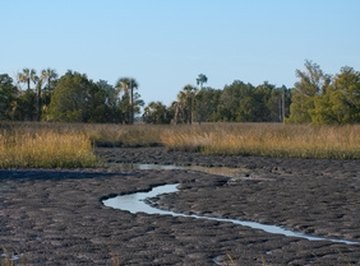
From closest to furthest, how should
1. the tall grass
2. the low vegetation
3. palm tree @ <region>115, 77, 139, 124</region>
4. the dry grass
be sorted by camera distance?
1. the tall grass
2. the low vegetation
3. the dry grass
4. palm tree @ <region>115, 77, 139, 124</region>

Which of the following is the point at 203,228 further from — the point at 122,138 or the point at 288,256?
the point at 122,138

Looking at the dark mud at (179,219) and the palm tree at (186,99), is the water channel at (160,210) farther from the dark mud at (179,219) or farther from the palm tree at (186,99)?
the palm tree at (186,99)

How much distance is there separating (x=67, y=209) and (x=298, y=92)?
4778 cm

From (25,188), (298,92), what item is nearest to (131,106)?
(298,92)

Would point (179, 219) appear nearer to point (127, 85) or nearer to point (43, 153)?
point (43, 153)

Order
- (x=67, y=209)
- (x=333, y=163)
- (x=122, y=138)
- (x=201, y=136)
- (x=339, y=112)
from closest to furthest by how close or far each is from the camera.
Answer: (x=67, y=209) → (x=333, y=163) → (x=201, y=136) → (x=122, y=138) → (x=339, y=112)

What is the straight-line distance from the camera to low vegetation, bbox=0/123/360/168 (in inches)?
945

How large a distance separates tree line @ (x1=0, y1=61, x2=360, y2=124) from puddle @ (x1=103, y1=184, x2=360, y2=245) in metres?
32.9

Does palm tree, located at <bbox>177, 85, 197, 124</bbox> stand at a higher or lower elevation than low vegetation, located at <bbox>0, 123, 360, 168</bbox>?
higher

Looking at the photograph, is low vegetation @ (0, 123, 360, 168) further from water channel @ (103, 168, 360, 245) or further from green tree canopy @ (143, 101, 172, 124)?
green tree canopy @ (143, 101, 172, 124)

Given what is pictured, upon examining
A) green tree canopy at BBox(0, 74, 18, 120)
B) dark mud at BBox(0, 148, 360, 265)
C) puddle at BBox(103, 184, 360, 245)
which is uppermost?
green tree canopy at BBox(0, 74, 18, 120)

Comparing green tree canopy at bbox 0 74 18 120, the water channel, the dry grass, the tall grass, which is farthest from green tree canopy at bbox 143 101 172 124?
the water channel

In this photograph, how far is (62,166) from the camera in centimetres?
2380

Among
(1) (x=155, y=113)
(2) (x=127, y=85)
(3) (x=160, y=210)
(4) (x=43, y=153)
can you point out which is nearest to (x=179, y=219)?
(3) (x=160, y=210)
